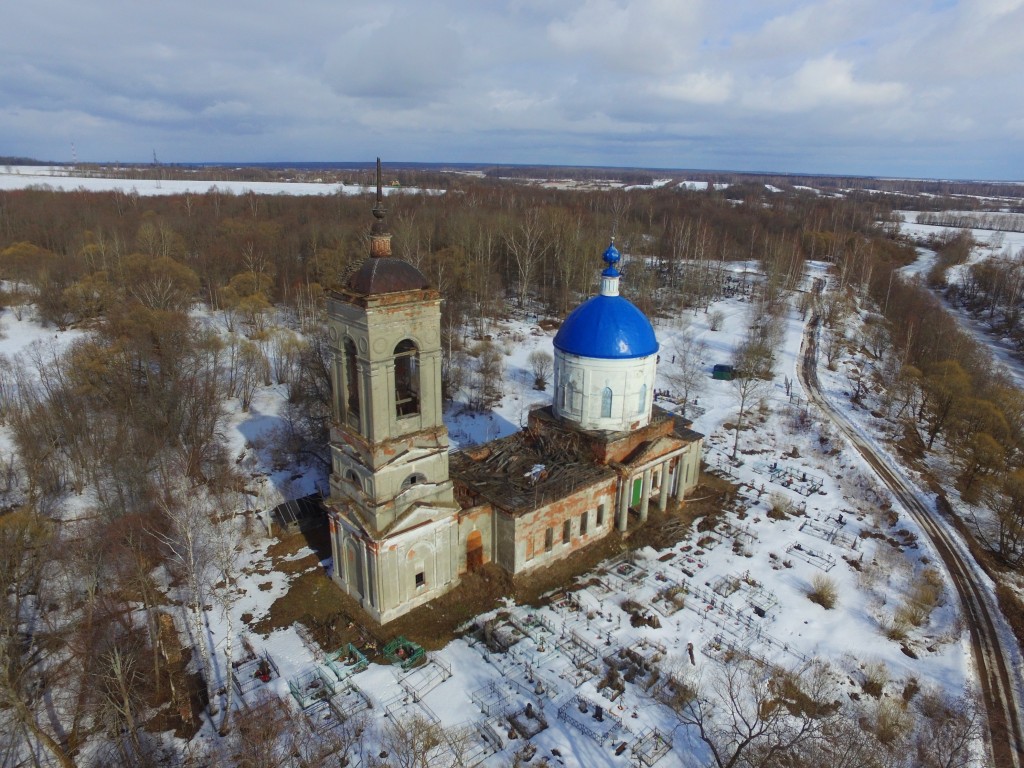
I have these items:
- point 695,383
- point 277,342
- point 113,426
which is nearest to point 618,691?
point 113,426

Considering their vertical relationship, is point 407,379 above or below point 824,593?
above

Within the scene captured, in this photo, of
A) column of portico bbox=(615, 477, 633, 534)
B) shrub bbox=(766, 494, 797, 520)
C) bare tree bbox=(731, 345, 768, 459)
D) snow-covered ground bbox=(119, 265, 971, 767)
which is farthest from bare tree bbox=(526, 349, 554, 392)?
shrub bbox=(766, 494, 797, 520)

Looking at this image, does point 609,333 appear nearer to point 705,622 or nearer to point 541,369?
point 705,622

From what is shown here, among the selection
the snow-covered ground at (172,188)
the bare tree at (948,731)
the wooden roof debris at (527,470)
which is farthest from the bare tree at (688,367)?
the snow-covered ground at (172,188)

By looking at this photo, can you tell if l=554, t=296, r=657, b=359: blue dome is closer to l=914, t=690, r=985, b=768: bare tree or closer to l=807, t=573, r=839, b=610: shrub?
l=807, t=573, r=839, b=610: shrub

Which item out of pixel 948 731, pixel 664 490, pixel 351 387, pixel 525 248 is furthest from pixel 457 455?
pixel 525 248

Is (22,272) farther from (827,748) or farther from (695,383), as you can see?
(827,748)

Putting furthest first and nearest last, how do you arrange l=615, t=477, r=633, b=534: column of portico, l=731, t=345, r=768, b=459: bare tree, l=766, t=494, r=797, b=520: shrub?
1. l=731, t=345, r=768, b=459: bare tree
2. l=766, t=494, r=797, b=520: shrub
3. l=615, t=477, r=633, b=534: column of portico
